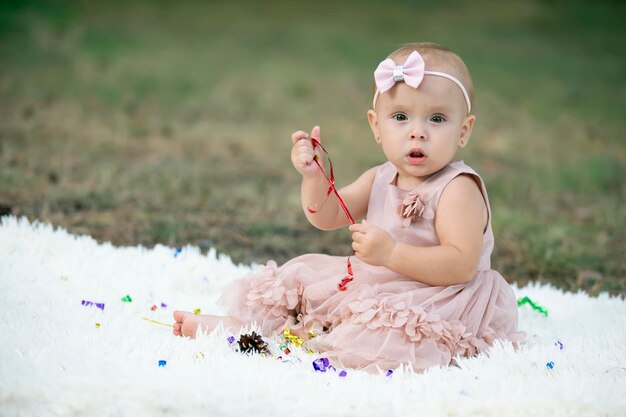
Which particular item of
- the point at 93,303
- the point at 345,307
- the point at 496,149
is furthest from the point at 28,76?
the point at 345,307

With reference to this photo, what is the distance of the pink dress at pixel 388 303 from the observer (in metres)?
1.72

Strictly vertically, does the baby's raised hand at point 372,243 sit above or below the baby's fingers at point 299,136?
below

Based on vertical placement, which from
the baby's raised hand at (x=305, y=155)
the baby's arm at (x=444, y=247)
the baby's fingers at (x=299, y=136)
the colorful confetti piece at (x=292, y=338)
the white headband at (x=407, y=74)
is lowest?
the colorful confetti piece at (x=292, y=338)

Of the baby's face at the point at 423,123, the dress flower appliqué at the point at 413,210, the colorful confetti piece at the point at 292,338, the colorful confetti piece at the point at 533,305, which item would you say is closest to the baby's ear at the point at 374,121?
the baby's face at the point at 423,123

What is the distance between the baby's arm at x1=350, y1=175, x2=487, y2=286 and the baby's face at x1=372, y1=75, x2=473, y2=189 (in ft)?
0.27

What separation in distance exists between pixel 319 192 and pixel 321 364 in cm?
45

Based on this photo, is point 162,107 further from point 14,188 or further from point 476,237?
point 476,237

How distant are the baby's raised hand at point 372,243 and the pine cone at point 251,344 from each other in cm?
28

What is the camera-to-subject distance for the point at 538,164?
15.3ft

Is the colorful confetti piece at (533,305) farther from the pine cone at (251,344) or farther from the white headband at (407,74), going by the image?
the pine cone at (251,344)

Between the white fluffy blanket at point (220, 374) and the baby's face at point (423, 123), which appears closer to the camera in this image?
the white fluffy blanket at point (220, 374)

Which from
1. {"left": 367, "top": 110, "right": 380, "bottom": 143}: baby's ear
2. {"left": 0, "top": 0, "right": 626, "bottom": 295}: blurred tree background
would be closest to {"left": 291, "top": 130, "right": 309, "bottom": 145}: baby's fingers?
{"left": 367, "top": 110, "right": 380, "bottom": 143}: baby's ear

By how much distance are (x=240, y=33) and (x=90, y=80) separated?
183 centimetres

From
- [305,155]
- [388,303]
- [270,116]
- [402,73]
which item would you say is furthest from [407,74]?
[270,116]
